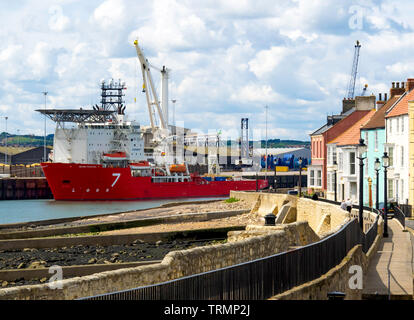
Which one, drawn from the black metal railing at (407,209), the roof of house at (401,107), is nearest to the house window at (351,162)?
the roof of house at (401,107)

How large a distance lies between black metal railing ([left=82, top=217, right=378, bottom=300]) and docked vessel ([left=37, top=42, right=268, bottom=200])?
221 ft

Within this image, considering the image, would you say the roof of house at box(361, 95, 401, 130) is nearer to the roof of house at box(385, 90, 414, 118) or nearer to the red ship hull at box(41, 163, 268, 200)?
the roof of house at box(385, 90, 414, 118)

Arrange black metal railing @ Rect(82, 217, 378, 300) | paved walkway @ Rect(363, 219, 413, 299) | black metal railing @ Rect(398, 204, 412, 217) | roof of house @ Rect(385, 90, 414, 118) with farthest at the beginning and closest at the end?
1. roof of house @ Rect(385, 90, 414, 118)
2. black metal railing @ Rect(398, 204, 412, 217)
3. paved walkway @ Rect(363, 219, 413, 299)
4. black metal railing @ Rect(82, 217, 378, 300)

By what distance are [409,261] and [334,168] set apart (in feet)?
101

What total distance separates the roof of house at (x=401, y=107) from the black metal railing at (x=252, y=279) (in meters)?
23.3

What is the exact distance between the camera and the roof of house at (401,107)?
36531 mm

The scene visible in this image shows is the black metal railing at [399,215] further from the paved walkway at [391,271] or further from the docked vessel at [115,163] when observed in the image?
the docked vessel at [115,163]

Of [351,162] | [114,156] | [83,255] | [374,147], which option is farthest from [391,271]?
[114,156]

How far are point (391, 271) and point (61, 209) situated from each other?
55023 mm

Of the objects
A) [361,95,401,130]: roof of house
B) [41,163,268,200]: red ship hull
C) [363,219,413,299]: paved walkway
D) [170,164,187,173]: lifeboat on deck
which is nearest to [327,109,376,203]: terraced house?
[361,95,401,130]: roof of house

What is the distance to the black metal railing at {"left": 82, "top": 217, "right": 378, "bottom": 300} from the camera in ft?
31.1

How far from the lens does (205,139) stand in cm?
14200

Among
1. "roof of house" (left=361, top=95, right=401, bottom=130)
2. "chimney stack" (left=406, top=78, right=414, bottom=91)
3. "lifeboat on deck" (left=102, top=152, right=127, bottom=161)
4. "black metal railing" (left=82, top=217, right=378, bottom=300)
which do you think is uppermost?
"chimney stack" (left=406, top=78, right=414, bottom=91)
